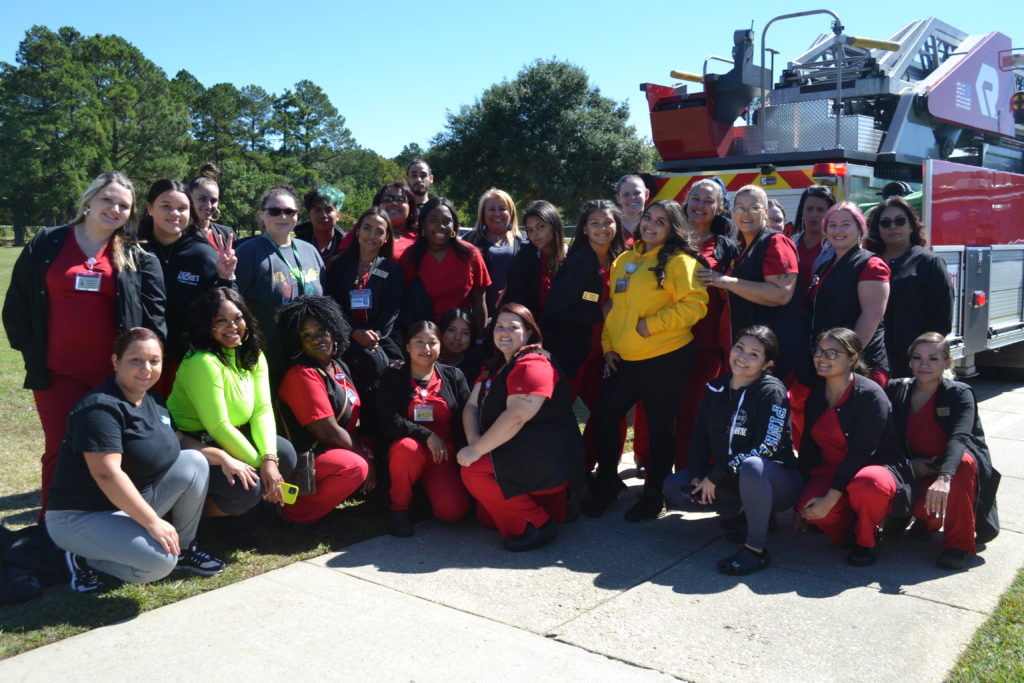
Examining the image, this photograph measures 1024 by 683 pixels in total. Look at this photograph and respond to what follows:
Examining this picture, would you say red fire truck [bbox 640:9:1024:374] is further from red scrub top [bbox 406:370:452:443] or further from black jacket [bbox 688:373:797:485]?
red scrub top [bbox 406:370:452:443]

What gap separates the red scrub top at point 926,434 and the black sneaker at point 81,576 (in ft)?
12.8

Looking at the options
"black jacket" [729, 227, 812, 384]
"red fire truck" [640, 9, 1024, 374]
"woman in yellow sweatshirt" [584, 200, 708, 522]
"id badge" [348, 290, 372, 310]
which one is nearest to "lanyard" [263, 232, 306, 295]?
"id badge" [348, 290, 372, 310]

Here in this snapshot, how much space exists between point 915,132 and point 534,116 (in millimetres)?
29547

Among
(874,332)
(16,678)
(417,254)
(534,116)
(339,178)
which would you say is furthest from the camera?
(339,178)

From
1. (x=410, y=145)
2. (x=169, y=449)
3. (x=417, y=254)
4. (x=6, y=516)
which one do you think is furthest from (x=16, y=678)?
(x=410, y=145)

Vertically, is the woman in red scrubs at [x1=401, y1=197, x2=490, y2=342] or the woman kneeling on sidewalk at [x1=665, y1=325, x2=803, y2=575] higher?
the woman in red scrubs at [x1=401, y1=197, x2=490, y2=342]

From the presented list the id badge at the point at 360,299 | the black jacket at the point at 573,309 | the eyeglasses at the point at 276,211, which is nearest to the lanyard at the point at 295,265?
the eyeglasses at the point at 276,211

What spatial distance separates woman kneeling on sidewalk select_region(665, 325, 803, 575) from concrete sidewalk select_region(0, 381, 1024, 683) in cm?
29

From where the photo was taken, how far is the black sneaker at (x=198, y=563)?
3963 millimetres

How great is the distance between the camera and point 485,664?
10.3ft

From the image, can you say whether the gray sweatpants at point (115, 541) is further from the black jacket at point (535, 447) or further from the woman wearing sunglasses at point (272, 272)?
the black jacket at point (535, 447)

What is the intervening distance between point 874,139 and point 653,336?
4949mm

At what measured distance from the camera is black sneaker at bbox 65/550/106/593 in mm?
3760

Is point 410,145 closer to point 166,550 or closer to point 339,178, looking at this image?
point 339,178
